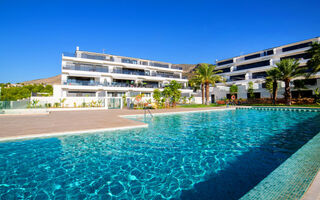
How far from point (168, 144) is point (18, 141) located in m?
5.85

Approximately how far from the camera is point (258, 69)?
3709 cm

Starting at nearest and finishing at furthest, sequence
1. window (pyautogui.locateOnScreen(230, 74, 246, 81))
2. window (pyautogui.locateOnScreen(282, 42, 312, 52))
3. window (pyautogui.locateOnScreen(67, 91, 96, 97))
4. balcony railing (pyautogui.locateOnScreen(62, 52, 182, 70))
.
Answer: window (pyautogui.locateOnScreen(67, 91, 96, 97))
balcony railing (pyautogui.locateOnScreen(62, 52, 182, 70))
window (pyautogui.locateOnScreen(282, 42, 312, 52))
window (pyautogui.locateOnScreen(230, 74, 246, 81))

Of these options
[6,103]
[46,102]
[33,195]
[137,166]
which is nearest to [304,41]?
[137,166]

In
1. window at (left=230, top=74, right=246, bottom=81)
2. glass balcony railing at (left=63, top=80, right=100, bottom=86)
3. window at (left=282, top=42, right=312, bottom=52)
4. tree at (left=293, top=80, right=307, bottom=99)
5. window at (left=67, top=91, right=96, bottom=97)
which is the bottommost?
window at (left=67, top=91, right=96, bottom=97)

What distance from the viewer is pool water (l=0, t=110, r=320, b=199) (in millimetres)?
3324

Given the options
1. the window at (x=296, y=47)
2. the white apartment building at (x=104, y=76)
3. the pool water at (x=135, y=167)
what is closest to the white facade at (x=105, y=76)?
the white apartment building at (x=104, y=76)

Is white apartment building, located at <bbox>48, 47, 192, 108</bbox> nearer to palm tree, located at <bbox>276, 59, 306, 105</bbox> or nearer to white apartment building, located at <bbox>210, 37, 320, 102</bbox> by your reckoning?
white apartment building, located at <bbox>210, 37, 320, 102</bbox>

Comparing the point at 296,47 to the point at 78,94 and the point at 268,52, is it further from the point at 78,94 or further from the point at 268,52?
the point at 78,94

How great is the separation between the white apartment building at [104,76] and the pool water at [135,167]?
20.7 metres

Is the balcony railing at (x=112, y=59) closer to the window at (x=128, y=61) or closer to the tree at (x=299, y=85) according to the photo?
the window at (x=128, y=61)

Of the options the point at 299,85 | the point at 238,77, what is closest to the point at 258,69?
the point at 238,77

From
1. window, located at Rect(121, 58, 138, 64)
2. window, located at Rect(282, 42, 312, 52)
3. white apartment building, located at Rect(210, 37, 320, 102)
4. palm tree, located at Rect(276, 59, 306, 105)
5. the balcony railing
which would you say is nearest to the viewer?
palm tree, located at Rect(276, 59, 306, 105)

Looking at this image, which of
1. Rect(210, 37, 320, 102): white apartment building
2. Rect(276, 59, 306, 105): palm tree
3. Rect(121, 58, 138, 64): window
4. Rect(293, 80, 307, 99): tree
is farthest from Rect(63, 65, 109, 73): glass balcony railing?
Rect(293, 80, 307, 99): tree

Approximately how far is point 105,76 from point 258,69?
35.1 m
